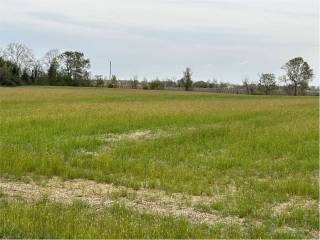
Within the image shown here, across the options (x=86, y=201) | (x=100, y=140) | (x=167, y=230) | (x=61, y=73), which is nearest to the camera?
(x=167, y=230)

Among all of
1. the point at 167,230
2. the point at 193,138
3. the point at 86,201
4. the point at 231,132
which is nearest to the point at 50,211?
the point at 86,201

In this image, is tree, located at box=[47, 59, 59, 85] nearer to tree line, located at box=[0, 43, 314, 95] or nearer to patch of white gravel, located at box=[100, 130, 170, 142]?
tree line, located at box=[0, 43, 314, 95]

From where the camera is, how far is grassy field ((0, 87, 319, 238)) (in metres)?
6.75

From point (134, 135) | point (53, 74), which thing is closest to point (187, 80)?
point (53, 74)

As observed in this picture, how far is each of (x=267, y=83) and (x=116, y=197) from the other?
367ft

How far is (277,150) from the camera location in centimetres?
1562

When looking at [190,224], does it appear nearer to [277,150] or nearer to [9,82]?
[277,150]

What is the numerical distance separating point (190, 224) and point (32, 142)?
10.2 metres

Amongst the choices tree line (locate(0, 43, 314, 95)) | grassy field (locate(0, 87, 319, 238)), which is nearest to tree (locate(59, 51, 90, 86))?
tree line (locate(0, 43, 314, 95))

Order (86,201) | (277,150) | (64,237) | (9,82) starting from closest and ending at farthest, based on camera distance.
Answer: (64,237) → (86,201) → (277,150) → (9,82)

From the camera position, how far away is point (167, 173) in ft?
37.7

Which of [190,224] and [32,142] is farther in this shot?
[32,142]

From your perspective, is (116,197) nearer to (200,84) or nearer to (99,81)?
(99,81)

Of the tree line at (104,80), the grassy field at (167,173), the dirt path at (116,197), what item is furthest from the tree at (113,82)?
the dirt path at (116,197)
